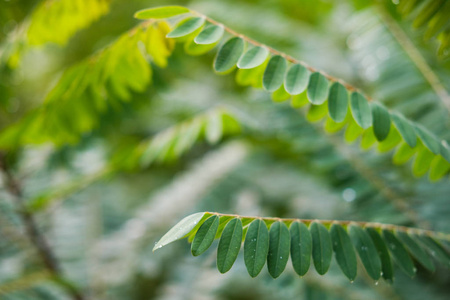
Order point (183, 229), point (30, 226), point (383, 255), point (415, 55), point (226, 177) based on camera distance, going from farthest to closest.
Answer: point (226, 177), point (30, 226), point (415, 55), point (383, 255), point (183, 229)

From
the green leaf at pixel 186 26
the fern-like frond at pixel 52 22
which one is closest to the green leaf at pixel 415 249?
the green leaf at pixel 186 26

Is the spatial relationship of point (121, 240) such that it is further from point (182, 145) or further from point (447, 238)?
point (447, 238)

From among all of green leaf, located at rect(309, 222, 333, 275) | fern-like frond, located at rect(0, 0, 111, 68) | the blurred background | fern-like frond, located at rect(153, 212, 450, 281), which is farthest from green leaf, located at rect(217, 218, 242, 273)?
fern-like frond, located at rect(0, 0, 111, 68)

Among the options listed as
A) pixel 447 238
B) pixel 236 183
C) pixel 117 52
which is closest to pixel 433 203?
pixel 447 238

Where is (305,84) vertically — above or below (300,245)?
above

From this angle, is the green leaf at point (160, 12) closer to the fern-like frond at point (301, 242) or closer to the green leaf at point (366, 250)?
the fern-like frond at point (301, 242)

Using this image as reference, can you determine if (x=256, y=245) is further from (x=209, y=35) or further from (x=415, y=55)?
(x=415, y=55)

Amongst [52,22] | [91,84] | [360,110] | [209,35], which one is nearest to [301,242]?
[360,110]
